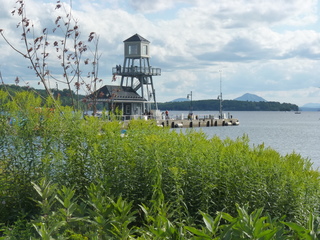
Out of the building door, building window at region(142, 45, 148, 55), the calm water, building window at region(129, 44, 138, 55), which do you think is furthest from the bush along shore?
building window at region(142, 45, 148, 55)

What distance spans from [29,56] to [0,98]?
14.8ft

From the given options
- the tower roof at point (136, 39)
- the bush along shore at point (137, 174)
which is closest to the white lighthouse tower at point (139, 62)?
the tower roof at point (136, 39)

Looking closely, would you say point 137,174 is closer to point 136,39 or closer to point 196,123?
point 136,39

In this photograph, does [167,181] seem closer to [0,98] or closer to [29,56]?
[0,98]

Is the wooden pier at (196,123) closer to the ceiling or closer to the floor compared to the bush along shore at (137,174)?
closer to the floor

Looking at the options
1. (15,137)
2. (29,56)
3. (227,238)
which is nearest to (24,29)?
(29,56)

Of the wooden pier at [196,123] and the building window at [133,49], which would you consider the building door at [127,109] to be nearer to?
the wooden pier at [196,123]

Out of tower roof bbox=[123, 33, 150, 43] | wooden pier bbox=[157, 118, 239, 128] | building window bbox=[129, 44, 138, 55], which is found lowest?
wooden pier bbox=[157, 118, 239, 128]

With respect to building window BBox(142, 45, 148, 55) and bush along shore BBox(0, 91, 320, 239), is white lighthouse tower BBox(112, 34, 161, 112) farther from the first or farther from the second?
bush along shore BBox(0, 91, 320, 239)

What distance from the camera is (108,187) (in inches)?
236

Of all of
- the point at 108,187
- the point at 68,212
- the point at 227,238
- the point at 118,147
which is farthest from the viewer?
the point at 118,147

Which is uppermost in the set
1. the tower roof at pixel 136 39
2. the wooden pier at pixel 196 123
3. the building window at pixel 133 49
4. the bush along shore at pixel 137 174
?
the tower roof at pixel 136 39

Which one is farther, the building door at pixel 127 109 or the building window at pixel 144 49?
the building window at pixel 144 49

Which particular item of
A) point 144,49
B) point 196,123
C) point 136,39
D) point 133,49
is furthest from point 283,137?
point 136,39
